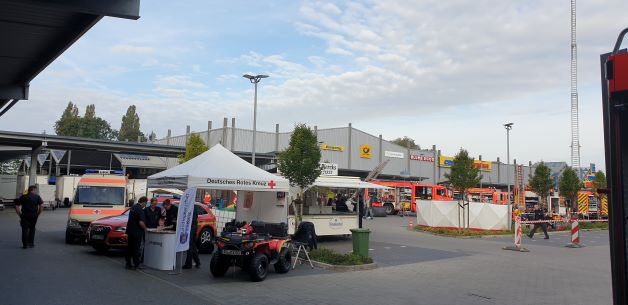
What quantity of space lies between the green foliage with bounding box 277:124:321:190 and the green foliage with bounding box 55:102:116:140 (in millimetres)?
87280

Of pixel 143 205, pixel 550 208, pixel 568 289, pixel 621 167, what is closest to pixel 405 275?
pixel 568 289

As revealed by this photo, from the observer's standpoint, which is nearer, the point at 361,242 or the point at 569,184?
the point at 361,242

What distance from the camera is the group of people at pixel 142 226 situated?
470 inches

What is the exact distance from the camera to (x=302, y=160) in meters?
19.5

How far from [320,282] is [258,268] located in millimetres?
1403

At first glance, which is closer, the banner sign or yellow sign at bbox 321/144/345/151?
the banner sign

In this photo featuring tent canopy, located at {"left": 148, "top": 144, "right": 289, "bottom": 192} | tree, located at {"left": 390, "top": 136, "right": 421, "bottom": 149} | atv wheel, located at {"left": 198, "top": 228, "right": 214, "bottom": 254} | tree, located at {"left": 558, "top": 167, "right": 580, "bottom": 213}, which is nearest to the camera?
tent canopy, located at {"left": 148, "top": 144, "right": 289, "bottom": 192}

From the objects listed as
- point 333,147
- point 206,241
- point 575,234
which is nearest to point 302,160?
point 206,241

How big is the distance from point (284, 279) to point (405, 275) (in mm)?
3090

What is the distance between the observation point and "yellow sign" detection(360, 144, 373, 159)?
58250 mm

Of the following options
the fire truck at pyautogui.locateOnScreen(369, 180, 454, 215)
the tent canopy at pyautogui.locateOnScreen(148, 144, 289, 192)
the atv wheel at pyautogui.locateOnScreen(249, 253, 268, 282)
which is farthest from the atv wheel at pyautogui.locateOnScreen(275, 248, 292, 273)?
the fire truck at pyautogui.locateOnScreen(369, 180, 454, 215)

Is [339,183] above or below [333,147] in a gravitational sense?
below

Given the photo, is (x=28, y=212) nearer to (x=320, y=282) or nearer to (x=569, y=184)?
(x=320, y=282)

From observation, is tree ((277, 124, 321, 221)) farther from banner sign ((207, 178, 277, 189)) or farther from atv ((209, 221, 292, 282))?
atv ((209, 221, 292, 282))
